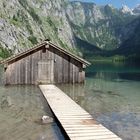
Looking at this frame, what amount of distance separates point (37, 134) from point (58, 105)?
6.73m

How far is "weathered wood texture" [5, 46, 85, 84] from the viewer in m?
36.7

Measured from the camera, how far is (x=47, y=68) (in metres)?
37.8

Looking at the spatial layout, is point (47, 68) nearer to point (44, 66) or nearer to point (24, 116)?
point (44, 66)

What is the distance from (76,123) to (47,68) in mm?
20964

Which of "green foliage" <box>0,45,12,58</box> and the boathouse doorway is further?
"green foliage" <box>0,45,12,58</box>

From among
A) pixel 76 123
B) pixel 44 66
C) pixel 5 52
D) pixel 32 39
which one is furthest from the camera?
pixel 32 39

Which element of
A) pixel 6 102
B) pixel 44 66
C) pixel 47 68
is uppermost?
pixel 44 66

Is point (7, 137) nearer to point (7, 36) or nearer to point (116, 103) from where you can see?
point (116, 103)

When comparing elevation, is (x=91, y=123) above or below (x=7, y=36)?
below

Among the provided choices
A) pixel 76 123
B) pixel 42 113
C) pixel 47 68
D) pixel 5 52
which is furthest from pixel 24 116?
pixel 5 52

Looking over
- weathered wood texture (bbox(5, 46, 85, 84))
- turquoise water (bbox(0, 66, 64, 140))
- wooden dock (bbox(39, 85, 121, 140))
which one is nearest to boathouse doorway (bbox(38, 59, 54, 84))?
weathered wood texture (bbox(5, 46, 85, 84))

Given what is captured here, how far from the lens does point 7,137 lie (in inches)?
628

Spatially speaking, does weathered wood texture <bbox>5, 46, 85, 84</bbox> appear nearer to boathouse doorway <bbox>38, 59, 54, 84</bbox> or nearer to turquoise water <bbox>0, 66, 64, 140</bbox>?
boathouse doorway <bbox>38, 59, 54, 84</bbox>

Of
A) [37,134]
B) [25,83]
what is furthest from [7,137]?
[25,83]
